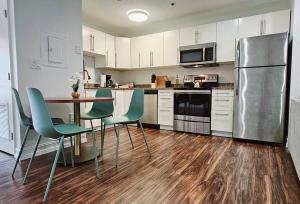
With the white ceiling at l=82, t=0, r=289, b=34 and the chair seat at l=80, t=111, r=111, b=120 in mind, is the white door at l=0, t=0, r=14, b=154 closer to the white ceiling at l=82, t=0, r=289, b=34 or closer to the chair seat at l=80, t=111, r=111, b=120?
the chair seat at l=80, t=111, r=111, b=120

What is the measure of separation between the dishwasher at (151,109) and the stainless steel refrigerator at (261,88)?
1671 millimetres

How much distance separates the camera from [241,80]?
3.10 metres

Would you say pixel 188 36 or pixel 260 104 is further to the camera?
pixel 188 36

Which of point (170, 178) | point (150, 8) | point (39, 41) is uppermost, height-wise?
point (150, 8)

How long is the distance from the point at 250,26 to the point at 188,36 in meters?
1.17

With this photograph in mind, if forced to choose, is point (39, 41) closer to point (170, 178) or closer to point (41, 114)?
point (41, 114)

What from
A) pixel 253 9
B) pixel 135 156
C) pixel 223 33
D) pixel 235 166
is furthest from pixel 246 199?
pixel 253 9

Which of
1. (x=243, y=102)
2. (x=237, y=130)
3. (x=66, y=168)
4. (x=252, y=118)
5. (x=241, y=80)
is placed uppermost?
(x=241, y=80)

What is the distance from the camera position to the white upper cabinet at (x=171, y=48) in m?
4.16

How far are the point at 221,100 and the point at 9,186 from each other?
321 cm

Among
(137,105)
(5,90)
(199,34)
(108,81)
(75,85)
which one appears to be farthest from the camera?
(108,81)

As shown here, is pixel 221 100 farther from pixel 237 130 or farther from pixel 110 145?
pixel 110 145

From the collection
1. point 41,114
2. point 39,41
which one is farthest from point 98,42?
point 41,114

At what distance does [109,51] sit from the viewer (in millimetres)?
4512
